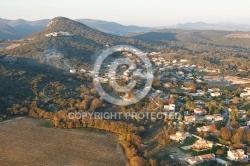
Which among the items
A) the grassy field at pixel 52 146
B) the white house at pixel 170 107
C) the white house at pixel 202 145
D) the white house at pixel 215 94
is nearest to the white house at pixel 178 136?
the white house at pixel 202 145

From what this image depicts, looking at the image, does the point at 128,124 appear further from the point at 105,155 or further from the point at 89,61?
the point at 89,61

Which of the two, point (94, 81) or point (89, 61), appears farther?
point (89, 61)

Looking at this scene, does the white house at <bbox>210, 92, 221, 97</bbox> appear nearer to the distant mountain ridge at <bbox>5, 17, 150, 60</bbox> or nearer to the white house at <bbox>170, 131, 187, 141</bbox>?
the white house at <bbox>170, 131, 187, 141</bbox>

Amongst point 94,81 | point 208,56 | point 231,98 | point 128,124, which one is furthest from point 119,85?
point 208,56

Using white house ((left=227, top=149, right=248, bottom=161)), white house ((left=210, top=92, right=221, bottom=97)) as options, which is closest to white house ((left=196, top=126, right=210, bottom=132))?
white house ((left=227, top=149, right=248, bottom=161))

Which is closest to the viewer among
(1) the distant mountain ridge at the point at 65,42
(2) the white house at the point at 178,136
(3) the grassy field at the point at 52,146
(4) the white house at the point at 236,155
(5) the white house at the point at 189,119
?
(3) the grassy field at the point at 52,146

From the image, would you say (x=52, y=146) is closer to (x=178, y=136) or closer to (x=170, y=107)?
(x=178, y=136)

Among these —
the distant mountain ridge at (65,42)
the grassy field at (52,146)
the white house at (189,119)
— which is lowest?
the grassy field at (52,146)

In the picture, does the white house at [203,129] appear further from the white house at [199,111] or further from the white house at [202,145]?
the white house at [199,111]

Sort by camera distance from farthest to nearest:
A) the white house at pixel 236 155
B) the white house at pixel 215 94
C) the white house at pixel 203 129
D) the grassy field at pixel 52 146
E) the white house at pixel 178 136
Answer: the white house at pixel 215 94 → the white house at pixel 203 129 → the white house at pixel 178 136 → the white house at pixel 236 155 → the grassy field at pixel 52 146

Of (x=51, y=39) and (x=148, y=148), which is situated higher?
(x=51, y=39)
